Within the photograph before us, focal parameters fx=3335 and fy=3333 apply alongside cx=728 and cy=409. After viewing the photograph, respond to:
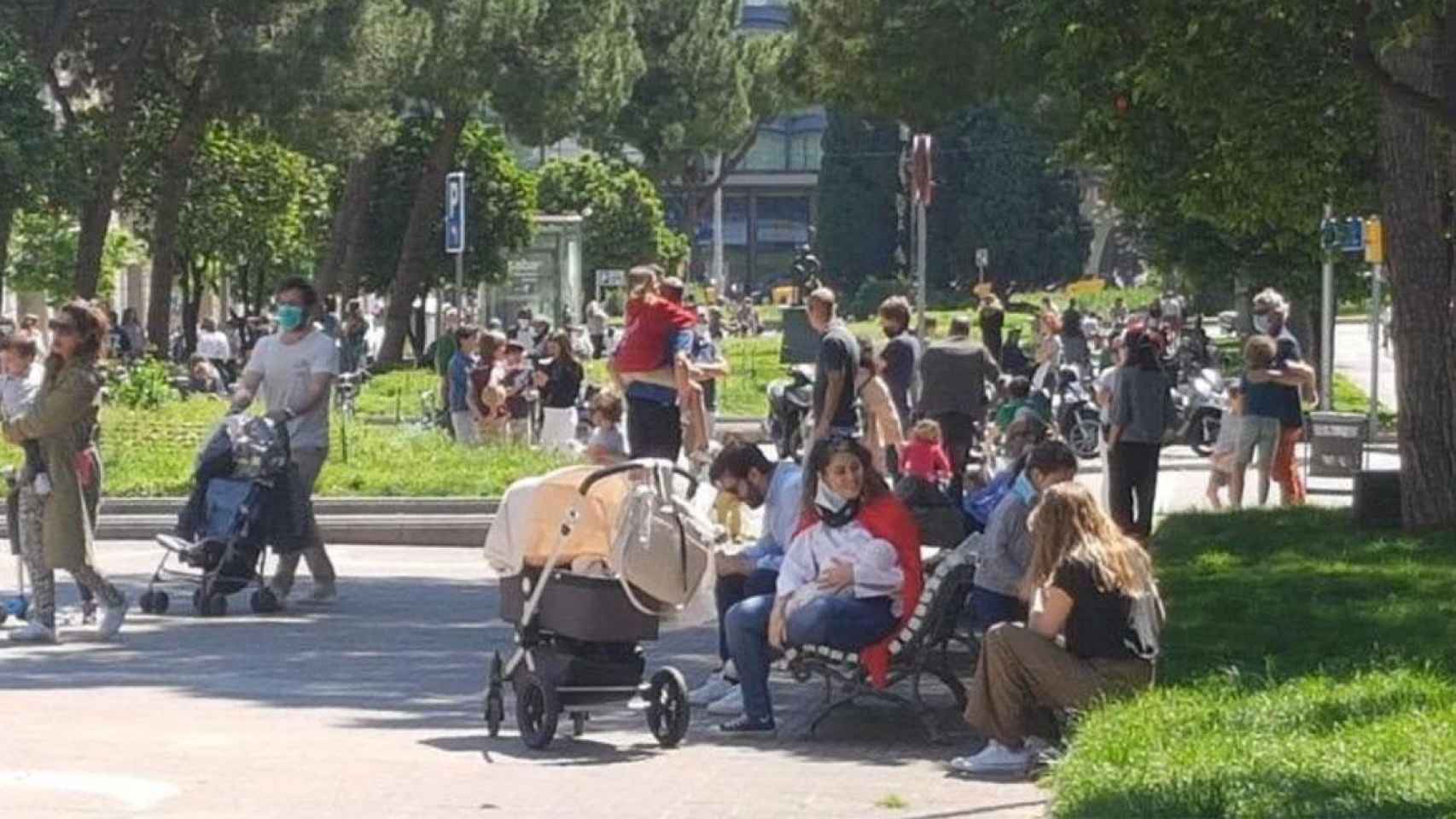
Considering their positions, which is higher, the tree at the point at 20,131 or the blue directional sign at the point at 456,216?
the tree at the point at 20,131

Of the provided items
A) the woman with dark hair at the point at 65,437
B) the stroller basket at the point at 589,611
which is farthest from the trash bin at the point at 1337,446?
the stroller basket at the point at 589,611

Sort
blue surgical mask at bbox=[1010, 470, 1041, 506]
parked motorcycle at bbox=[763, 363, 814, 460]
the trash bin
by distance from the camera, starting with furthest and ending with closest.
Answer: parked motorcycle at bbox=[763, 363, 814, 460]
the trash bin
blue surgical mask at bbox=[1010, 470, 1041, 506]

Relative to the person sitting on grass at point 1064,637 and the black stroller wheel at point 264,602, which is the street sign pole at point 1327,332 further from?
the person sitting on grass at point 1064,637

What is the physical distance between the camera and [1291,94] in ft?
58.1

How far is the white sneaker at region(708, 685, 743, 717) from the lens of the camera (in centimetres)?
1412

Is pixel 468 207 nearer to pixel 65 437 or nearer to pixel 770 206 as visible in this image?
pixel 65 437

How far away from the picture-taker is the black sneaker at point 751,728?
13555 millimetres

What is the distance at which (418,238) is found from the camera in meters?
59.7

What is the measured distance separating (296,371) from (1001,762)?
7.92m

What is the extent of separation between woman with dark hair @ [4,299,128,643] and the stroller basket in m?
4.56

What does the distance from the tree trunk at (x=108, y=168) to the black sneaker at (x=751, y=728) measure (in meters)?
33.4

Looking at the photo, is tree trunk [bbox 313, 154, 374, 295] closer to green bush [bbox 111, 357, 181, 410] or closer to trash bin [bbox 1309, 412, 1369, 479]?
green bush [bbox 111, 357, 181, 410]

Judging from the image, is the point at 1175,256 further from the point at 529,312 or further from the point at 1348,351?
the point at 1348,351

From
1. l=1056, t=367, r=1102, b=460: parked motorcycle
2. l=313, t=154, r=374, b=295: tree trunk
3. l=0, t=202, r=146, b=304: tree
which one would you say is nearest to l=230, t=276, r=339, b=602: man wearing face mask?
l=1056, t=367, r=1102, b=460: parked motorcycle
